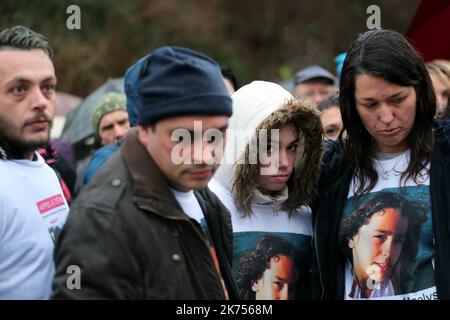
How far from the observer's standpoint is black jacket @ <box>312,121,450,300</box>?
3039mm

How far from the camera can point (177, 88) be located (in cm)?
220

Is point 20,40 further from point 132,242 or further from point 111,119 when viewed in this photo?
point 111,119

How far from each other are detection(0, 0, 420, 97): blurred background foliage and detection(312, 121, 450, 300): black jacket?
971 centimetres

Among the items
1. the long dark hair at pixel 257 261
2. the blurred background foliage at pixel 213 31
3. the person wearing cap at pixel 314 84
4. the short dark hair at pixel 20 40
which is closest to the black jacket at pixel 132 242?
the short dark hair at pixel 20 40

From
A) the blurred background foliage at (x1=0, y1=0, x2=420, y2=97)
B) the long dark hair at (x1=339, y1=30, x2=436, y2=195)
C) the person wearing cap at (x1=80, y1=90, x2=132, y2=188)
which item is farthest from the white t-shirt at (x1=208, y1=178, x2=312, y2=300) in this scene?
the blurred background foliage at (x1=0, y1=0, x2=420, y2=97)

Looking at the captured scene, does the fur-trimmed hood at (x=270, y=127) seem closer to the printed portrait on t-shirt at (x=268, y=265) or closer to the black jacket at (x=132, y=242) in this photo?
the printed portrait on t-shirt at (x=268, y=265)

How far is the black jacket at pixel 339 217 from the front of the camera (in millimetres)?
3039

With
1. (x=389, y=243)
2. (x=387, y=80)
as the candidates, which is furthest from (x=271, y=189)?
(x=387, y=80)

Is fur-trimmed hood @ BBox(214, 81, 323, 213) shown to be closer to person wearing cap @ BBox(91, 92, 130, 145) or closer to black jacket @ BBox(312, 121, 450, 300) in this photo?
black jacket @ BBox(312, 121, 450, 300)

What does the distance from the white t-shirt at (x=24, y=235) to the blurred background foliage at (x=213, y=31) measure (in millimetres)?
10014

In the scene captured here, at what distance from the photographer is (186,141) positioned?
2.23 m
